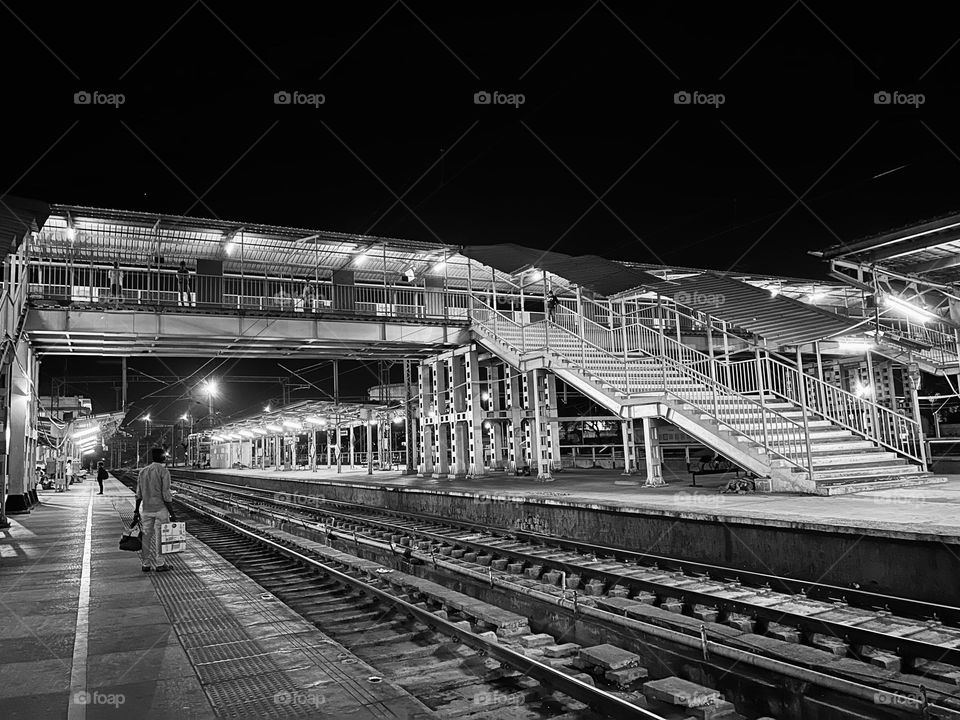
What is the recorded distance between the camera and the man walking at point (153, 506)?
29.9ft

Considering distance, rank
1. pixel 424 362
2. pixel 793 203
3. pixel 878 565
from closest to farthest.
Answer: pixel 878 565 → pixel 793 203 → pixel 424 362

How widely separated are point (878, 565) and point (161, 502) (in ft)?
30.7

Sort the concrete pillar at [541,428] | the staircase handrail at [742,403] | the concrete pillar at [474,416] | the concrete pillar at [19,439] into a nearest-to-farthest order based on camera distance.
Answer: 1. the staircase handrail at [742,403]
2. the concrete pillar at [19,439]
3. the concrete pillar at [541,428]
4. the concrete pillar at [474,416]

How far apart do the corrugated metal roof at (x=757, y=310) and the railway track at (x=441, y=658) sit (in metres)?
8.58

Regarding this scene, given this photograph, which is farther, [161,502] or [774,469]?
[774,469]

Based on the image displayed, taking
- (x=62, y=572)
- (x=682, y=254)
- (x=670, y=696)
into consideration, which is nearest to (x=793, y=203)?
(x=682, y=254)

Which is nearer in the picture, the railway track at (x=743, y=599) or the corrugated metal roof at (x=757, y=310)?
the railway track at (x=743, y=599)

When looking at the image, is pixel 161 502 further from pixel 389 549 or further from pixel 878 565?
pixel 878 565

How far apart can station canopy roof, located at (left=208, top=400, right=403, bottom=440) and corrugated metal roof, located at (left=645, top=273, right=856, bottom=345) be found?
19.0 meters

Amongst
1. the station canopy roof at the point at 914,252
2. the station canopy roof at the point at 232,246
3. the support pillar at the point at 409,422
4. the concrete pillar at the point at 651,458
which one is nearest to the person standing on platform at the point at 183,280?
the station canopy roof at the point at 232,246

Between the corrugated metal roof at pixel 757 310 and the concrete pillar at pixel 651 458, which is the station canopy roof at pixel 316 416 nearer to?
the concrete pillar at pixel 651 458

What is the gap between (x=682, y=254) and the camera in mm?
27297

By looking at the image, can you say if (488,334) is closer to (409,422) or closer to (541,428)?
(541,428)

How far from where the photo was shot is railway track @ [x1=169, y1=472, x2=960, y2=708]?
19.0ft
